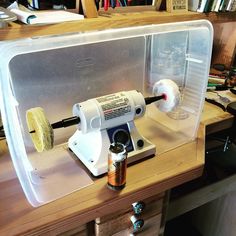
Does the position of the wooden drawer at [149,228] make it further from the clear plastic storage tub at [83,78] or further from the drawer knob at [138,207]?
the clear plastic storage tub at [83,78]

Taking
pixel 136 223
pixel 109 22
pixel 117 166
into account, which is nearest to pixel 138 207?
pixel 136 223

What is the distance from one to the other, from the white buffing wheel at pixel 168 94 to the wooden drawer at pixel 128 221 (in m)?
0.29

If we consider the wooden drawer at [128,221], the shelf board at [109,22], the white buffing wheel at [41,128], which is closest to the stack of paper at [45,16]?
the shelf board at [109,22]

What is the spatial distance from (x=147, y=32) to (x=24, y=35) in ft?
1.17

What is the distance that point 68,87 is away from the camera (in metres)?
0.90

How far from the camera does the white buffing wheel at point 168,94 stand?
887 mm

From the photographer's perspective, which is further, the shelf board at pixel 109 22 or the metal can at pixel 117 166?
the shelf board at pixel 109 22

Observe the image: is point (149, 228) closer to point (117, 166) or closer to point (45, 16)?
point (117, 166)

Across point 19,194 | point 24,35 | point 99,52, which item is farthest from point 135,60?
point 19,194

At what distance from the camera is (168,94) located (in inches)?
35.4

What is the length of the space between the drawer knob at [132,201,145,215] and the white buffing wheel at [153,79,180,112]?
0.31 meters

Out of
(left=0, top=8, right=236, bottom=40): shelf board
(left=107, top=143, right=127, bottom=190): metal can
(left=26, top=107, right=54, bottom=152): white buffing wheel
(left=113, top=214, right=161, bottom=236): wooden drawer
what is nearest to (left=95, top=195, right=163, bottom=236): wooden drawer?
(left=113, top=214, right=161, bottom=236): wooden drawer

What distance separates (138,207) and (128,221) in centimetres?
6

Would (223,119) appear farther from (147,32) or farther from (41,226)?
(41,226)
